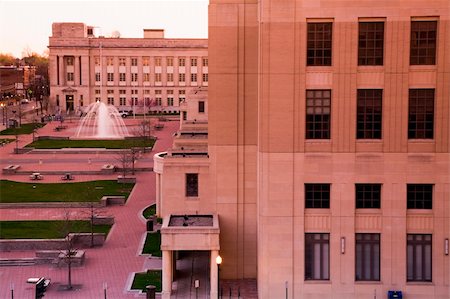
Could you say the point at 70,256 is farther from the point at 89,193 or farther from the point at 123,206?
the point at 89,193

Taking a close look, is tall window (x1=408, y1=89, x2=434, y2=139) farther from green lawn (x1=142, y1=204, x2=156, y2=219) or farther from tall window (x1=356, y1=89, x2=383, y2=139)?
green lawn (x1=142, y1=204, x2=156, y2=219)

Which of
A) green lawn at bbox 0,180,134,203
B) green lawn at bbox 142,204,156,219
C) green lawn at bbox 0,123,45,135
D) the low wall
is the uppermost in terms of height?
green lawn at bbox 0,123,45,135

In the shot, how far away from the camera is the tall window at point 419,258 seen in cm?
3591

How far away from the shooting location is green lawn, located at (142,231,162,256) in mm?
47906

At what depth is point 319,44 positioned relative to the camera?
3569cm

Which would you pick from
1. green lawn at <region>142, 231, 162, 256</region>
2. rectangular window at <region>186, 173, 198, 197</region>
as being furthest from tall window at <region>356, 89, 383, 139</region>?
green lawn at <region>142, 231, 162, 256</region>

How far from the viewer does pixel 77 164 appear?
8569 cm

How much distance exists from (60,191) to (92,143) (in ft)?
116

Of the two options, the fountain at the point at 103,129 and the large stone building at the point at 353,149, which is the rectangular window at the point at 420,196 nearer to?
the large stone building at the point at 353,149

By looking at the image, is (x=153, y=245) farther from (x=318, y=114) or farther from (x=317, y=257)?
(x=318, y=114)

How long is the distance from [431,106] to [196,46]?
134 m

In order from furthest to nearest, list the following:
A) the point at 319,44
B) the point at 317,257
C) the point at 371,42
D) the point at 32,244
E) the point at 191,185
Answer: the point at 32,244, the point at 191,185, the point at 317,257, the point at 319,44, the point at 371,42

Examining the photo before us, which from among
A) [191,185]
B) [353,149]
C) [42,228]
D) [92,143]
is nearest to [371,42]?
[353,149]

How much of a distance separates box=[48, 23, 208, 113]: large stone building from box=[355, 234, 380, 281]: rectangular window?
132542 mm
